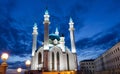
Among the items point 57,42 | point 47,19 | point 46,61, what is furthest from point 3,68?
point 57,42

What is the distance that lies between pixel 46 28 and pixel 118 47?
25.4 meters

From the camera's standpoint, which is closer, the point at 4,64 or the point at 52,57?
the point at 4,64

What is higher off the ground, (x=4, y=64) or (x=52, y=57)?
(x=52, y=57)

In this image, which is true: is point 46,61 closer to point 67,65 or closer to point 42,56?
point 42,56

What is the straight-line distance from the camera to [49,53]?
5097 cm

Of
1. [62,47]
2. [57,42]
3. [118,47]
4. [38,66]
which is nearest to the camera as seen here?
[118,47]

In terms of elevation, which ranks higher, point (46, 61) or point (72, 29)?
point (72, 29)

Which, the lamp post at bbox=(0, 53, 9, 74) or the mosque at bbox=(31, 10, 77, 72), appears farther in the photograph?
the mosque at bbox=(31, 10, 77, 72)

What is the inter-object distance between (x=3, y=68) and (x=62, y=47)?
142 ft

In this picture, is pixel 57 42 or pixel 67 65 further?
pixel 57 42

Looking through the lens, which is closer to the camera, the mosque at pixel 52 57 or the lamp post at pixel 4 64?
the lamp post at pixel 4 64

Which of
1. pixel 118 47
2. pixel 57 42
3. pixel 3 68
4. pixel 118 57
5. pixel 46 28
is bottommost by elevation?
pixel 3 68

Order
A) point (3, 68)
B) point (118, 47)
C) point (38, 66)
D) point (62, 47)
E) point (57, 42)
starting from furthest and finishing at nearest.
A: point (57, 42)
point (62, 47)
point (38, 66)
point (118, 47)
point (3, 68)

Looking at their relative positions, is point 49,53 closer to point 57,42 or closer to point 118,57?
point 57,42
